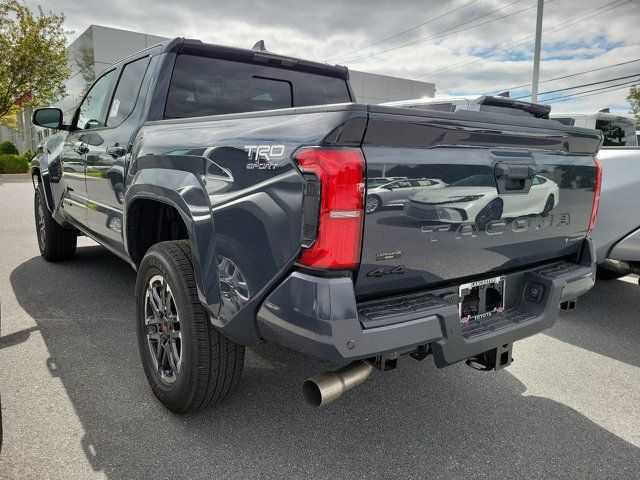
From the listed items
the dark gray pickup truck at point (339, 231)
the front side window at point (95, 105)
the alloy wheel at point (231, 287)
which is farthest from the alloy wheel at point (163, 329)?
the front side window at point (95, 105)

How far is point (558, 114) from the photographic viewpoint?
8188 mm

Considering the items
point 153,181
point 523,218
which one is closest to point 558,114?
point 523,218

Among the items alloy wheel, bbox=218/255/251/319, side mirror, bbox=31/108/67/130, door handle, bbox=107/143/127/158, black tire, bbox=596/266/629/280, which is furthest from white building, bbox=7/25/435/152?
alloy wheel, bbox=218/255/251/319

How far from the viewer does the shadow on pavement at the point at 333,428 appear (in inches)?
88.0

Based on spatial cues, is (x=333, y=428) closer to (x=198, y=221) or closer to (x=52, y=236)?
(x=198, y=221)

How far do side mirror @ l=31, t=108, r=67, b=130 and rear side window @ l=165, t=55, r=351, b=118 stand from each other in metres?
1.86

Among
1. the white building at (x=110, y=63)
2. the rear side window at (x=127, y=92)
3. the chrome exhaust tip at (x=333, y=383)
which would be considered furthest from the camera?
the white building at (x=110, y=63)

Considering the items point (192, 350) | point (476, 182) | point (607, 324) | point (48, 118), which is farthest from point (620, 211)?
point (48, 118)

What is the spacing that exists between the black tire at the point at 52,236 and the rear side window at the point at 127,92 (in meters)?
2.27

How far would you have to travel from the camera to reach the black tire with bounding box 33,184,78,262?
5473 mm

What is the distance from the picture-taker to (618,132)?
824 centimetres

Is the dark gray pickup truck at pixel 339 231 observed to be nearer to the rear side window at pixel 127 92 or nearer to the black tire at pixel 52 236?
the rear side window at pixel 127 92

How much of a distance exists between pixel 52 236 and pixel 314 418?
424 centimetres

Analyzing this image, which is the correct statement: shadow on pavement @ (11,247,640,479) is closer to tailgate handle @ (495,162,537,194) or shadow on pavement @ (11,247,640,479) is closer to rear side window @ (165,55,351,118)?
tailgate handle @ (495,162,537,194)
